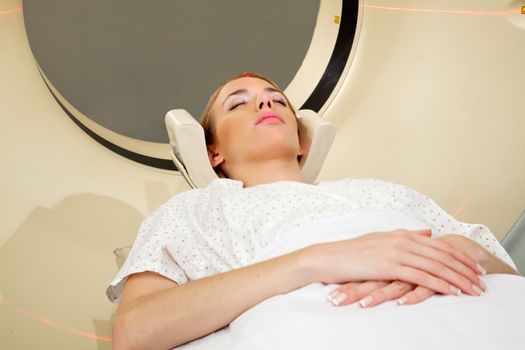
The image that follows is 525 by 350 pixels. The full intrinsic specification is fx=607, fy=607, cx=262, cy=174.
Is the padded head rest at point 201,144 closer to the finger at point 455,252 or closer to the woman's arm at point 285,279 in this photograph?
the woman's arm at point 285,279

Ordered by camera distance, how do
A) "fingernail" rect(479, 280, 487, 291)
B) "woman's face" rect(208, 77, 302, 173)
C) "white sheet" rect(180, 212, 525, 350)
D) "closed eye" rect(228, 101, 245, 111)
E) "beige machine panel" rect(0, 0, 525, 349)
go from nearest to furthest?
"white sheet" rect(180, 212, 525, 350) < "fingernail" rect(479, 280, 487, 291) < "woman's face" rect(208, 77, 302, 173) < "closed eye" rect(228, 101, 245, 111) < "beige machine panel" rect(0, 0, 525, 349)

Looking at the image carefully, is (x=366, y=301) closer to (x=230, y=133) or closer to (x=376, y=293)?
(x=376, y=293)

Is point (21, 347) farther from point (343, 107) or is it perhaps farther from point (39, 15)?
point (343, 107)

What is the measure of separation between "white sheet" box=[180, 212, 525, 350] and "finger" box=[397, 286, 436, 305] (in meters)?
0.01

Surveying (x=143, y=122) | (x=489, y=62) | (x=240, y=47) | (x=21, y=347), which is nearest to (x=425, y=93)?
(x=489, y=62)

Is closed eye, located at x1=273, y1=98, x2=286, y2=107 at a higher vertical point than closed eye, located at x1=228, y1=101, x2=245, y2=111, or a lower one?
higher

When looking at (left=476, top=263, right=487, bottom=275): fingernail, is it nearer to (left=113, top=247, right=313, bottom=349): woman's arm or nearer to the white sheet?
the white sheet

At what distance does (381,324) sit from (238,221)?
1.56ft

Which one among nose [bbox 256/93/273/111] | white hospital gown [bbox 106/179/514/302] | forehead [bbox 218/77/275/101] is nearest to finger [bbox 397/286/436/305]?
white hospital gown [bbox 106/179/514/302]

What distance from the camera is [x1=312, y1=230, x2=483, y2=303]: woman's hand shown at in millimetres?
1003

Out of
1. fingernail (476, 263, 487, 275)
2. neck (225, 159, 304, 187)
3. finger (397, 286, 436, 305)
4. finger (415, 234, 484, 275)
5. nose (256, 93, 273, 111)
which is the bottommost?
neck (225, 159, 304, 187)

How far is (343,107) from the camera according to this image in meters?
2.36

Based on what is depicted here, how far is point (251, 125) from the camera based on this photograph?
1.55 m

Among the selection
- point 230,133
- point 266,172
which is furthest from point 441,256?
point 230,133
